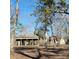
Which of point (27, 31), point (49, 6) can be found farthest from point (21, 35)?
point (49, 6)

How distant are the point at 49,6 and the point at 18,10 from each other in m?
0.34

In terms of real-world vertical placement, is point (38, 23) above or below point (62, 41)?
above

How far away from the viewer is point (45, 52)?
246 centimetres

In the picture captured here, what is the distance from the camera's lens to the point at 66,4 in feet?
8.09
